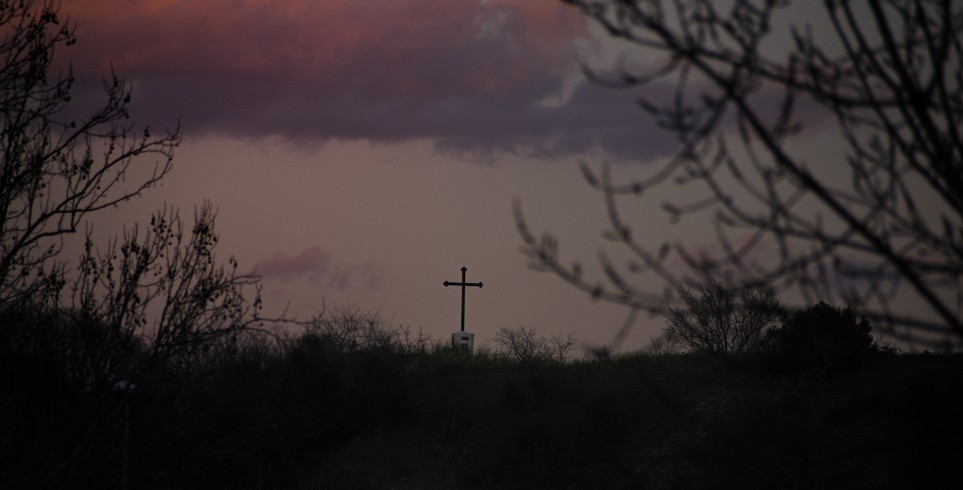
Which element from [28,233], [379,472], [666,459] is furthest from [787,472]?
[28,233]

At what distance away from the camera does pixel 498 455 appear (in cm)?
2673

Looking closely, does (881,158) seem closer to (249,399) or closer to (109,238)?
(109,238)

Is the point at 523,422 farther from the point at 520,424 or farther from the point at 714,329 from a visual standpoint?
the point at 714,329

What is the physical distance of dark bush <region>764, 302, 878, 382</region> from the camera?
26641 millimetres

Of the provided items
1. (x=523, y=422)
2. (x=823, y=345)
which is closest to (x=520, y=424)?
(x=523, y=422)

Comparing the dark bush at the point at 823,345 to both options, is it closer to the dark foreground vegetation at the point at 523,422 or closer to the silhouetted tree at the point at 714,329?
the dark foreground vegetation at the point at 523,422

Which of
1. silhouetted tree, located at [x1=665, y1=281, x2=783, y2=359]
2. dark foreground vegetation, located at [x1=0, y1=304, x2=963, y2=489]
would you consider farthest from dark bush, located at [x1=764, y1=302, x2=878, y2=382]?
silhouetted tree, located at [x1=665, y1=281, x2=783, y2=359]

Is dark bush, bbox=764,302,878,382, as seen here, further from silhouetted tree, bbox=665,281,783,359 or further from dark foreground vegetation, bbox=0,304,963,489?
silhouetted tree, bbox=665,281,783,359

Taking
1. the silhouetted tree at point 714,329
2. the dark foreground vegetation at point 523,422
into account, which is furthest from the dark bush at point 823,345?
the silhouetted tree at point 714,329

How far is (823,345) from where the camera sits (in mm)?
26703

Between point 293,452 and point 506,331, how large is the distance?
13784mm

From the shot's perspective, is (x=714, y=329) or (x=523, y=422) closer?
(x=523, y=422)

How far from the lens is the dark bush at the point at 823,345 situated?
87.4 ft

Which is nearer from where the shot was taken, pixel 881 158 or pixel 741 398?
pixel 881 158
